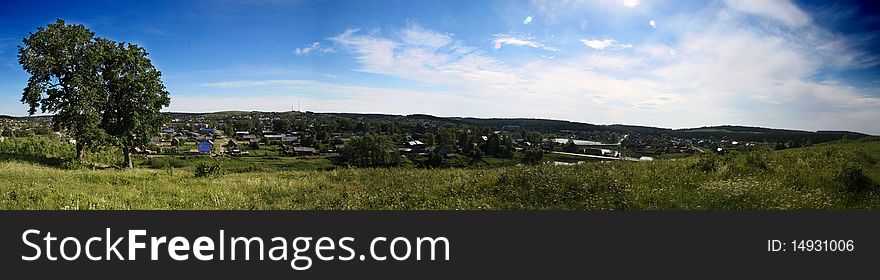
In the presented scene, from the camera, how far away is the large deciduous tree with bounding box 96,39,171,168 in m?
23.5

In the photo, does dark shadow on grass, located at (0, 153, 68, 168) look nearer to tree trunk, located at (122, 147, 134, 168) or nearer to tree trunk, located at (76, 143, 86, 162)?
tree trunk, located at (76, 143, 86, 162)

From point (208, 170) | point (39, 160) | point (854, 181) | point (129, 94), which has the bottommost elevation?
point (39, 160)

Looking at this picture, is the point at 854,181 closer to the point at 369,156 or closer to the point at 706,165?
the point at 706,165

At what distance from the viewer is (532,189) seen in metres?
10.3

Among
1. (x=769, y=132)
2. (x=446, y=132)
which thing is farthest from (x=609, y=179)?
(x=446, y=132)

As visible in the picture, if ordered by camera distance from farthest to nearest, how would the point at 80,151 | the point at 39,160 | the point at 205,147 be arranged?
the point at 205,147
the point at 80,151
the point at 39,160

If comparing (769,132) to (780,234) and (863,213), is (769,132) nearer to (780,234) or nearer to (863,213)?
(863,213)

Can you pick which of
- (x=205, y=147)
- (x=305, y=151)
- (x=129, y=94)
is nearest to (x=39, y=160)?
(x=129, y=94)

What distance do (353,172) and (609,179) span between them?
9456 millimetres

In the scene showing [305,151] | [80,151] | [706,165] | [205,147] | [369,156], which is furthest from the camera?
[205,147]

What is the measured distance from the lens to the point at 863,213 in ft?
25.2

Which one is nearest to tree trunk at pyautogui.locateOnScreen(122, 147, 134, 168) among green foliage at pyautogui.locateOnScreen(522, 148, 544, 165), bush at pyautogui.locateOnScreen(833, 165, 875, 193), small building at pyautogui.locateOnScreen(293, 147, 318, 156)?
small building at pyautogui.locateOnScreen(293, 147, 318, 156)

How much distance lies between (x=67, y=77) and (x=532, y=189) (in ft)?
88.0

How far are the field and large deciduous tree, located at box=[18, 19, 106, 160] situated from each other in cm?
942
